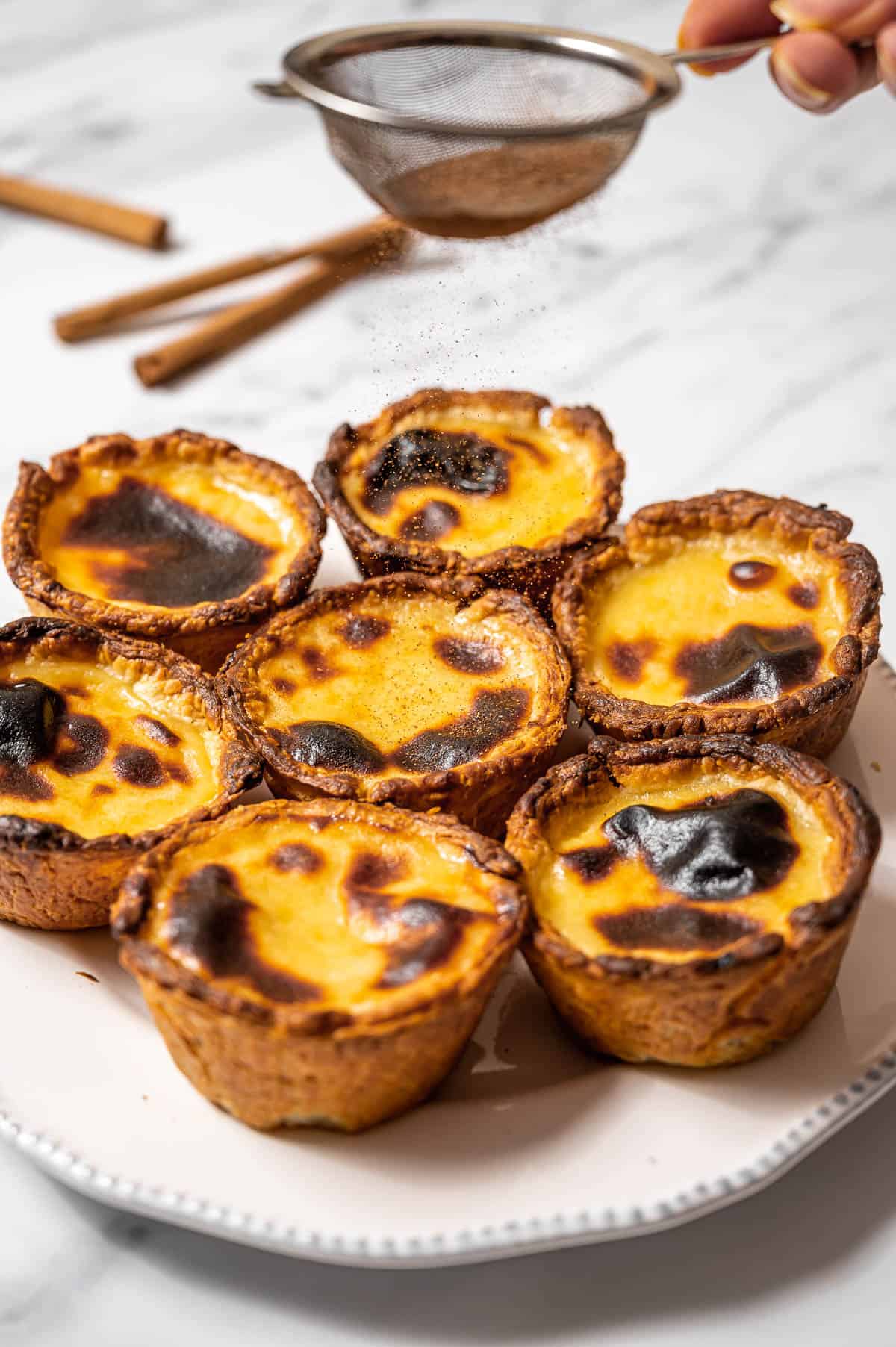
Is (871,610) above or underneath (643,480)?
above

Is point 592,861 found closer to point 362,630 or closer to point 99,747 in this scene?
point 362,630

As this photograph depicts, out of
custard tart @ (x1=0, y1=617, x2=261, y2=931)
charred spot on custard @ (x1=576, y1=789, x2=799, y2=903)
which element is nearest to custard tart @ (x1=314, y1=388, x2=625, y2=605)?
custard tart @ (x1=0, y1=617, x2=261, y2=931)

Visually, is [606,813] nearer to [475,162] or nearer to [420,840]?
[420,840]

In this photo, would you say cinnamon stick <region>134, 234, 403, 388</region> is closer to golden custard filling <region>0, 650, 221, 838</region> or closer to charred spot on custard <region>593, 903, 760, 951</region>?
golden custard filling <region>0, 650, 221, 838</region>

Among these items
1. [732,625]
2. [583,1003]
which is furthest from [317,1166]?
[732,625]

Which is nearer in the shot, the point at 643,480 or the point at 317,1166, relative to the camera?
the point at 317,1166

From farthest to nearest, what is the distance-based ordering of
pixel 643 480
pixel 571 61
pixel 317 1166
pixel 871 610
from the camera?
pixel 643 480, pixel 571 61, pixel 871 610, pixel 317 1166

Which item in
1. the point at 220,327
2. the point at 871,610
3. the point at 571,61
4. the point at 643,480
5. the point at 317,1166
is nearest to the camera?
the point at 317,1166
